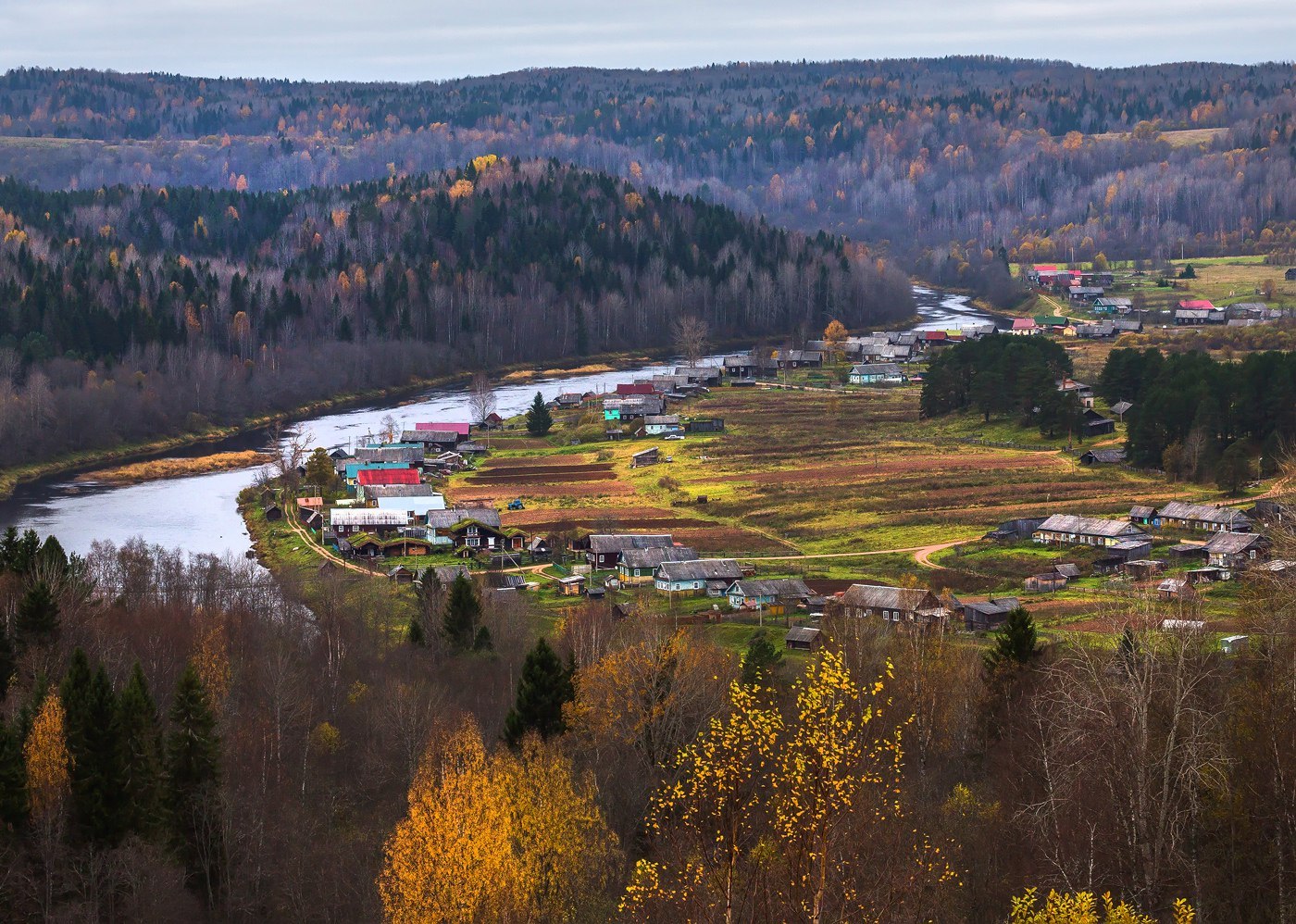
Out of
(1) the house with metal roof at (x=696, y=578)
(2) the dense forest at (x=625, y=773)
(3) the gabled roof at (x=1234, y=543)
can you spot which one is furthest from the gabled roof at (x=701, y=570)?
(3) the gabled roof at (x=1234, y=543)

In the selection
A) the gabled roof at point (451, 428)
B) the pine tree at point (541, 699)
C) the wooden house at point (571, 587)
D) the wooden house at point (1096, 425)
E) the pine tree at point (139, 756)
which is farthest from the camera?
the gabled roof at point (451, 428)

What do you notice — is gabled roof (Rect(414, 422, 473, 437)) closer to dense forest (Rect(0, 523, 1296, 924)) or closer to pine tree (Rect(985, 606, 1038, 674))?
dense forest (Rect(0, 523, 1296, 924))

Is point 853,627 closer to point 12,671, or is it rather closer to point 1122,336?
point 12,671

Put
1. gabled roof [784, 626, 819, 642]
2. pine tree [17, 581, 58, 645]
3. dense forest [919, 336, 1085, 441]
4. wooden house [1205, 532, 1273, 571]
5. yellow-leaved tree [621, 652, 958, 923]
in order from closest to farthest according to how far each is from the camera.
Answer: yellow-leaved tree [621, 652, 958, 923] → pine tree [17, 581, 58, 645] → gabled roof [784, 626, 819, 642] → wooden house [1205, 532, 1273, 571] → dense forest [919, 336, 1085, 441]

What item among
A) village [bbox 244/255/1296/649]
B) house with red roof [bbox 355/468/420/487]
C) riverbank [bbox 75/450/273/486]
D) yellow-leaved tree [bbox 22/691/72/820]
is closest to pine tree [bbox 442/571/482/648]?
village [bbox 244/255/1296/649]

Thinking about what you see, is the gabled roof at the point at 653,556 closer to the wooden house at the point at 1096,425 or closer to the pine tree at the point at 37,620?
the pine tree at the point at 37,620

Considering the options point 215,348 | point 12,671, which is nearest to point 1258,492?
point 12,671
